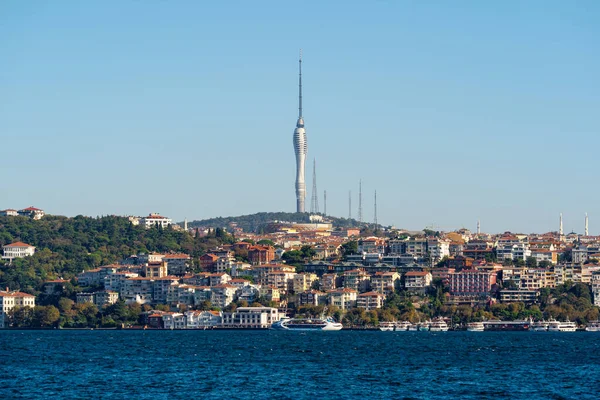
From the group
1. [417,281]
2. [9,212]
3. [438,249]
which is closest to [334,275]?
[417,281]

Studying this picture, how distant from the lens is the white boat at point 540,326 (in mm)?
111250

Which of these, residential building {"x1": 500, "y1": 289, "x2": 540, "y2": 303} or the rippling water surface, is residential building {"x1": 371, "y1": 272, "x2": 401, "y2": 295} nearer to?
residential building {"x1": 500, "y1": 289, "x2": 540, "y2": 303}

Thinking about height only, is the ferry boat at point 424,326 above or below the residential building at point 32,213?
below

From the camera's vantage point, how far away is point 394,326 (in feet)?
368

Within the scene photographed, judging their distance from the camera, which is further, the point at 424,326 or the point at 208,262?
the point at 208,262

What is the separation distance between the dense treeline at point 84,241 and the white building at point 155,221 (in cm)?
374

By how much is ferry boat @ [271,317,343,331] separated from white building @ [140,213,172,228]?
50076 millimetres

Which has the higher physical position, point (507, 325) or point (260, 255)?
point (260, 255)

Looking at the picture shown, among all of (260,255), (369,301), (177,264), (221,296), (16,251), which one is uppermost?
(16,251)

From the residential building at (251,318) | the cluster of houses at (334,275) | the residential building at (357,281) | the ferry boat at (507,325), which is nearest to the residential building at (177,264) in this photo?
the cluster of houses at (334,275)

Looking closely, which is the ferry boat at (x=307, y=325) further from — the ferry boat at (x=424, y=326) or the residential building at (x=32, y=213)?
the residential building at (x=32, y=213)

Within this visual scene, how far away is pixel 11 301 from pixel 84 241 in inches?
1109

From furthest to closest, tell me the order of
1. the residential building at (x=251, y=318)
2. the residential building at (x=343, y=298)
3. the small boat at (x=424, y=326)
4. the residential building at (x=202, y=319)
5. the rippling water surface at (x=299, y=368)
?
the residential building at (x=343, y=298), the residential building at (x=202, y=319), the residential building at (x=251, y=318), the small boat at (x=424, y=326), the rippling water surface at (x=299, y=368)

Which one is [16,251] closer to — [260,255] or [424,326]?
[260,255]
